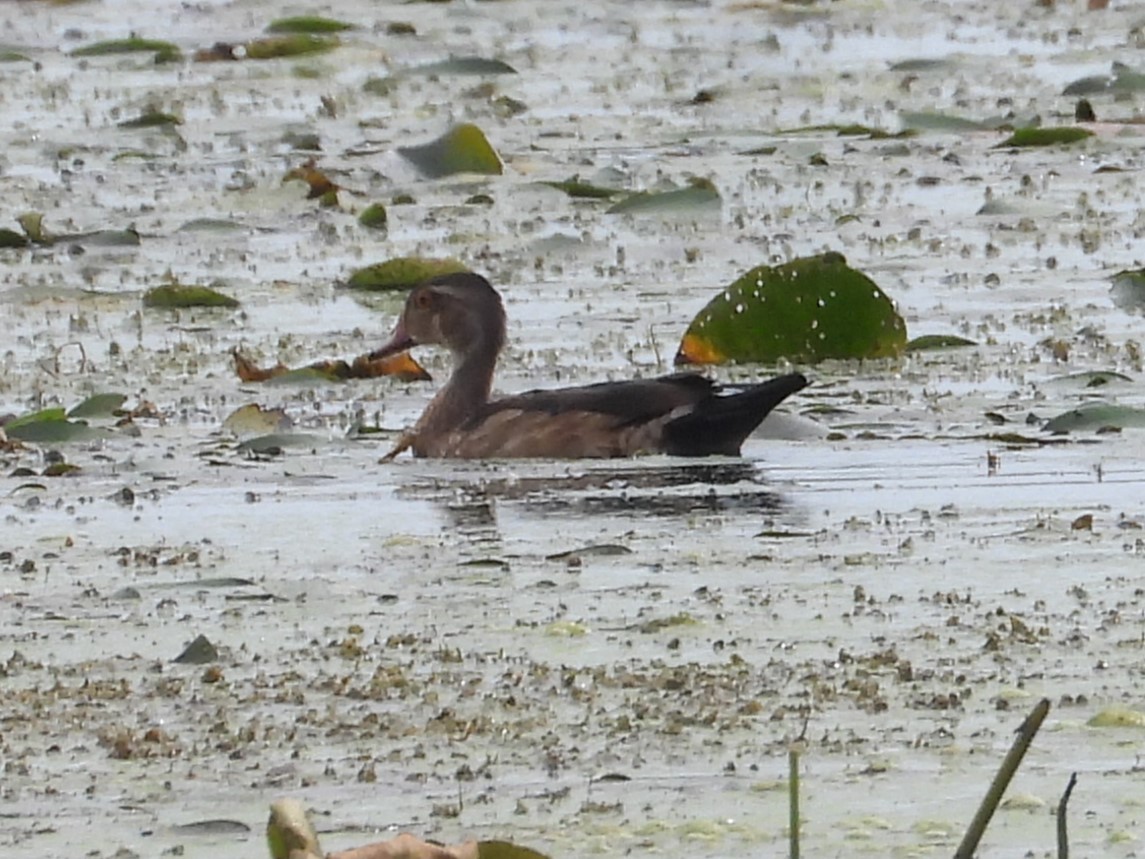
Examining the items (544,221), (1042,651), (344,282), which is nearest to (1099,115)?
(544,221)

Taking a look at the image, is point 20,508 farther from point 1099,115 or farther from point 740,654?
point 1099,115

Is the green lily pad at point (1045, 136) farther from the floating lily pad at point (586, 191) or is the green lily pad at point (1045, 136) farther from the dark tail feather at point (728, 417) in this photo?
the dark tail feather at point (728, 417)

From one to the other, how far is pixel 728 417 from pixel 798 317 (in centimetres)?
124

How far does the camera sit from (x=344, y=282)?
11.2 meters

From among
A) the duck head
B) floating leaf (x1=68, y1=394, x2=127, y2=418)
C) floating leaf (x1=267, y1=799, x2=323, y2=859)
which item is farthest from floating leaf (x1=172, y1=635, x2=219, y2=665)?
the duck head

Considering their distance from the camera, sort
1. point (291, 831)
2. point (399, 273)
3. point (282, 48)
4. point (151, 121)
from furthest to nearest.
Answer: point (282, 48), point (151, 121), point (399, 273), point (291, 831)

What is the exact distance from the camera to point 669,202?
486 inches

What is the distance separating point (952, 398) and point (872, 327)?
0.62 metres

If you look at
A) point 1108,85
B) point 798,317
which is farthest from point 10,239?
point 1108,85

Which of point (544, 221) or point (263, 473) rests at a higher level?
point (544, 221)

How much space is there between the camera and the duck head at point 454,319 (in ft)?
30.1

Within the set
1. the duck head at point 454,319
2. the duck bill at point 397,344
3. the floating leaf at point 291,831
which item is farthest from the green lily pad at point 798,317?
the floating leaf at point 291,831

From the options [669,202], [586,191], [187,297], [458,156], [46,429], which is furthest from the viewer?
[458,156]

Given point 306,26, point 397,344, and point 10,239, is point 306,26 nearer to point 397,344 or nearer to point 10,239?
point 10,239
